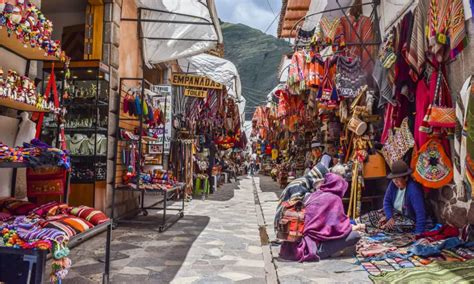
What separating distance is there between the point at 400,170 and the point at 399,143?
643 mm

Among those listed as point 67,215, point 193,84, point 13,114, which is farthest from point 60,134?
point 193,84

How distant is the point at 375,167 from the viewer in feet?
24.2

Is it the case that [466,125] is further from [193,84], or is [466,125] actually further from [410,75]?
[193,84]

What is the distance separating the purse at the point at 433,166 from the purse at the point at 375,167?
5.89 ft

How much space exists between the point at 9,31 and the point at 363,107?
6.21 m

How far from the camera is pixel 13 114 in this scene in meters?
4.59

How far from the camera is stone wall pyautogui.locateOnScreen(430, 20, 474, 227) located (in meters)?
4.50

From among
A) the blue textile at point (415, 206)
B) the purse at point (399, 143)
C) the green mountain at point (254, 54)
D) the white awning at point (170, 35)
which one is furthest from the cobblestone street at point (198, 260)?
the green mountain at point (254, 54)

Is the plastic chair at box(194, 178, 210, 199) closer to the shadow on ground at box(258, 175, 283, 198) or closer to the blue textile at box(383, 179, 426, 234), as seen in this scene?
the shadow on ground at box(258, 175, 283, 198)

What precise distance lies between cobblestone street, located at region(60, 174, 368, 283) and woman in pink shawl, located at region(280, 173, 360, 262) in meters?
0.17

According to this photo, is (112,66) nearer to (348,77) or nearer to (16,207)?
(16,207)

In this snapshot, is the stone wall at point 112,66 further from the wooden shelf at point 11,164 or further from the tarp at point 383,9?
the tarp at point 383,9

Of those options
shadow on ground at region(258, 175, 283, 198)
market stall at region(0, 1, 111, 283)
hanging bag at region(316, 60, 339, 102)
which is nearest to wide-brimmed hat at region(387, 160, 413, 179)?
hanging bag at region(316, 60, 339, 102)

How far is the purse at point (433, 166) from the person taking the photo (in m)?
5.25
